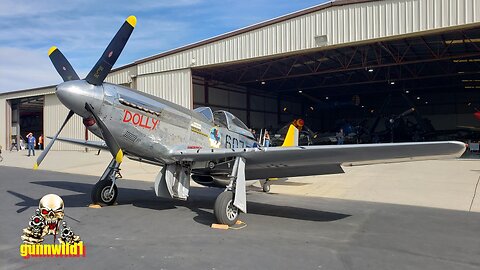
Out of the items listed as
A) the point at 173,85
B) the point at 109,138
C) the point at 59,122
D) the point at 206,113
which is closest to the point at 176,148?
the point at 109,138

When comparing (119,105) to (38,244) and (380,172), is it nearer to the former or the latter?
(38,244)

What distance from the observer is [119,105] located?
21.2ft

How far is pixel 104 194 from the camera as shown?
7980 millimetres

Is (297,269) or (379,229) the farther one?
(379,229)

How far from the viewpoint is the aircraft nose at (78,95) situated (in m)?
5.99

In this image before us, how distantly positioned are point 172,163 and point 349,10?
12874 millimetres

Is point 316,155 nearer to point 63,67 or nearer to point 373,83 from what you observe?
point 63,67

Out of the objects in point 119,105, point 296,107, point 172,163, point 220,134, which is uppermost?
point 296,107

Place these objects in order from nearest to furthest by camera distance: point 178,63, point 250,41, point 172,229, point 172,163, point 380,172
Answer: point 172,229 < point 172,163 < point 380,172 < point 250,41 < point 178,63

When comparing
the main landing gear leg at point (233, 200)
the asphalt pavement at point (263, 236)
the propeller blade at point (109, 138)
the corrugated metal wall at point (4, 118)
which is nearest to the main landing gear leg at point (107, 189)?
the asphalt pavement at point (263, 236)

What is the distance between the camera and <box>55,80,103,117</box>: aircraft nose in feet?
19.6

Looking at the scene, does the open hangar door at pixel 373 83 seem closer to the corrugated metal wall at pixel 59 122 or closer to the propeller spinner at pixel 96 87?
the corrugated metal wall at pixel 59 122

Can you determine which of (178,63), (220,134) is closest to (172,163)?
(220,134)

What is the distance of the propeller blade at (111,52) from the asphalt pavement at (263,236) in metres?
2.57
